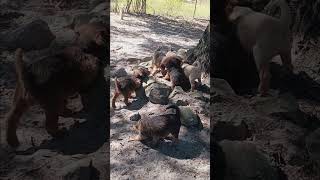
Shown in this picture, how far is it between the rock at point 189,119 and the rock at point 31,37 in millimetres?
859

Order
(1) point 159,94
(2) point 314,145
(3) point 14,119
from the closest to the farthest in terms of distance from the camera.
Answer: (3) point 14,119 < (2) point 314,145 < (1) point 159,94

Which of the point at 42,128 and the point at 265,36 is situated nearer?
the point at 42,128

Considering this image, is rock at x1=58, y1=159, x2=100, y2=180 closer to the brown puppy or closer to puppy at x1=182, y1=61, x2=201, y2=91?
the brown puppy

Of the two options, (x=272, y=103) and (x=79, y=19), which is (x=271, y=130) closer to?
(x=272, y=103)

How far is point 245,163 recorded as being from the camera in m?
2.46

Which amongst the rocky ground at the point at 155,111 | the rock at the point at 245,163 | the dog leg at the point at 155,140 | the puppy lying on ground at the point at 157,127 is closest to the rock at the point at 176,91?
the rocky ground at the point at 155,111

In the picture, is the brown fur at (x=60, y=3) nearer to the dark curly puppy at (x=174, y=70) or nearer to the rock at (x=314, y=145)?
the dark curly puppy at (x=174, y=70)

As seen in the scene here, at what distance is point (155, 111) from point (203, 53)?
17.5 inches

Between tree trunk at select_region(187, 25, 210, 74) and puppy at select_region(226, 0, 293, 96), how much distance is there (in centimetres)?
19

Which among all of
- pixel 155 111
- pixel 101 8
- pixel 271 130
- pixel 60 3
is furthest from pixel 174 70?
pixel 60 3

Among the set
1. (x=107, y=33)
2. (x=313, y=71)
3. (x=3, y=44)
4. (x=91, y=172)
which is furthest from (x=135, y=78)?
(x=313, y=71)

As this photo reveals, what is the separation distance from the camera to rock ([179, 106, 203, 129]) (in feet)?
8.17

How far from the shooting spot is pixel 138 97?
2.53m

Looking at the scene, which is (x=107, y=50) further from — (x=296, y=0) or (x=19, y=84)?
(x=296, y=0)
